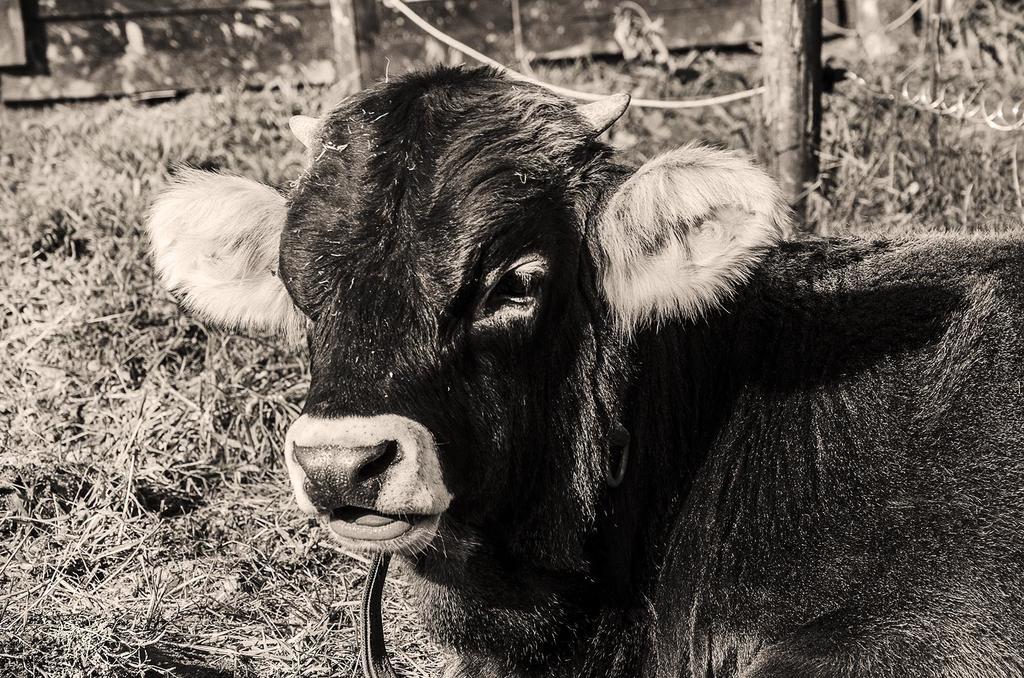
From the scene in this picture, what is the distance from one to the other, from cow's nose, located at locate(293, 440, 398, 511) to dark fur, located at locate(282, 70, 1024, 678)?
0.45 feet

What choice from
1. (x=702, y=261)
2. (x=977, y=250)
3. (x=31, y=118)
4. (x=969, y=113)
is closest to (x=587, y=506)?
(x=702, y=261)

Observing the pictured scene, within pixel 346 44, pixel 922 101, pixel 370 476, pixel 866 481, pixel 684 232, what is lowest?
pixel 866 481

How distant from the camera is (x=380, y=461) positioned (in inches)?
123

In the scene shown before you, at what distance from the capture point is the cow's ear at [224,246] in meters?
4.05

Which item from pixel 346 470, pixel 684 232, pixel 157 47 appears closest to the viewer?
pixel 346 470

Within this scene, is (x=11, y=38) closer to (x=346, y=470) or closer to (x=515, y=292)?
(x=515, y=292)

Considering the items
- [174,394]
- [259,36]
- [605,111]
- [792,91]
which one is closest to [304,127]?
[605,111]

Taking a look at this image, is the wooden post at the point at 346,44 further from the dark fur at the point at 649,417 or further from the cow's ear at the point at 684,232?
the cow's ear at the point at 684,232

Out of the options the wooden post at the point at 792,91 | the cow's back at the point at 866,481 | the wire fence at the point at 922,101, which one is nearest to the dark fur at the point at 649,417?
the cow's back at the point at 866,481

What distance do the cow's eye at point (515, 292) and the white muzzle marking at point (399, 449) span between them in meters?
0.42

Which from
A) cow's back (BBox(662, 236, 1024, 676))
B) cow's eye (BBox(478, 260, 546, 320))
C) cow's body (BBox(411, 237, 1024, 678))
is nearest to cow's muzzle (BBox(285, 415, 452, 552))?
cow's eye (BBox(478, 260, 546, 320))

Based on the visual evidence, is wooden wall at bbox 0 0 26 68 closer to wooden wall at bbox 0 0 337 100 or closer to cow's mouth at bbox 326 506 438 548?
wooden wall at bbox 0 0 337 100

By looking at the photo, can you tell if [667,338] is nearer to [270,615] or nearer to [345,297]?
[345,297]

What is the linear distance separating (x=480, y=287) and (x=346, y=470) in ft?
2.19
